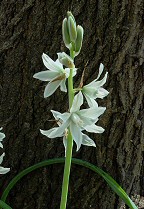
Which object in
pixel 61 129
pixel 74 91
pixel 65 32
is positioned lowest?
pixel 61 129

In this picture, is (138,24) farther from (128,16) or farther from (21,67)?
(21,67)

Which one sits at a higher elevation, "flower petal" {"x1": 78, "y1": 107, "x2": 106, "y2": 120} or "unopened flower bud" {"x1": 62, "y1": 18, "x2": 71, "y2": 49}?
"unopened flower bud" {"x1": 62, "y1": 18, "x2": 71, "y2": 49}

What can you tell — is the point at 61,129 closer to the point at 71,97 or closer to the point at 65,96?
the point at 71,97

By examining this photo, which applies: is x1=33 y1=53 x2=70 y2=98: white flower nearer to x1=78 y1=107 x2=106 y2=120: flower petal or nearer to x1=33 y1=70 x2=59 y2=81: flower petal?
x1=33 y1=70 x2=59 y2=81: flower petal

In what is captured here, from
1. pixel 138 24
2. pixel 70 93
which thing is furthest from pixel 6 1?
pixel 70 93

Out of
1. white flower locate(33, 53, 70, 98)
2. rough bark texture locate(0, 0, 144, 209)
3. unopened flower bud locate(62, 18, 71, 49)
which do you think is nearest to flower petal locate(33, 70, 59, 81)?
white flower locate(33, 53, 70, 98)

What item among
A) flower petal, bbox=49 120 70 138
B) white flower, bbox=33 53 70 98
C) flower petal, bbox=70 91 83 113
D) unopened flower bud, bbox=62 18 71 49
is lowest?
flower petal, bbox=49 120 70 138

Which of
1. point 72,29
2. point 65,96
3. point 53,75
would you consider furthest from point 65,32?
point 65,96

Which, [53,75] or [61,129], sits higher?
[53,75]

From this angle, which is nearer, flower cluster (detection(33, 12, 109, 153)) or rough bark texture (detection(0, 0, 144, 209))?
flower cluster (detection(33, 12, 109, 153))

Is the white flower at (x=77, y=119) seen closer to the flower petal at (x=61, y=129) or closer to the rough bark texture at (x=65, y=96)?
the flower petal at (x=61, y=129)
